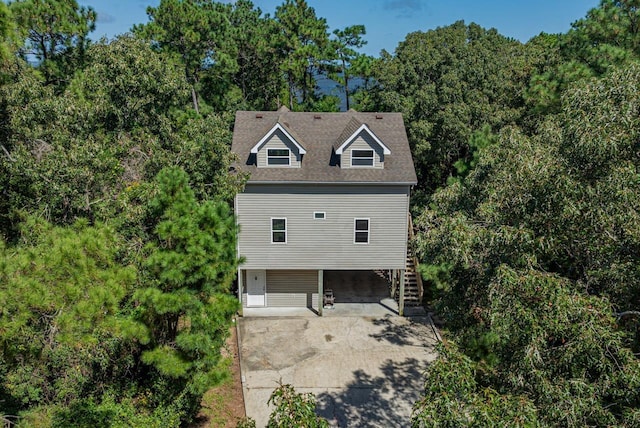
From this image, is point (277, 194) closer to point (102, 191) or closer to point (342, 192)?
point (342, 192)

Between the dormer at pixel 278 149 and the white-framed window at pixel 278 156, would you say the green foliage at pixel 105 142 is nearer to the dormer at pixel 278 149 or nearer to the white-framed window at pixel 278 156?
the dormer at pixel 278 149

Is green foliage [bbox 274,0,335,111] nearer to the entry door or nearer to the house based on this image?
the house

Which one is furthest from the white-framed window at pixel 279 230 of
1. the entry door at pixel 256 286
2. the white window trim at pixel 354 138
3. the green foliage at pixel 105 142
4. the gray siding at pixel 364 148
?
the white window trim at pixel 354 138

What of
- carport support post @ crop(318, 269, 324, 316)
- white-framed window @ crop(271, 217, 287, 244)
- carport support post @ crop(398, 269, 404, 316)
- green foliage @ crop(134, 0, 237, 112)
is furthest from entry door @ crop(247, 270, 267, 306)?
green foliage @ crop(134, 0, 237, 112)

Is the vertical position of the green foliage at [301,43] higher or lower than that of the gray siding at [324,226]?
higher

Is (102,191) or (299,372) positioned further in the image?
(299,372)

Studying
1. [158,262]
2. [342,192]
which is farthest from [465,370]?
[342,192]

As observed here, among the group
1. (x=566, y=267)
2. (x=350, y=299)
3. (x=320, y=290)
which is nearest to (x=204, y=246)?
(x=566, y=267)
